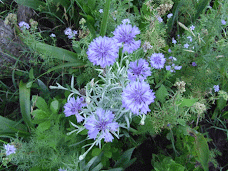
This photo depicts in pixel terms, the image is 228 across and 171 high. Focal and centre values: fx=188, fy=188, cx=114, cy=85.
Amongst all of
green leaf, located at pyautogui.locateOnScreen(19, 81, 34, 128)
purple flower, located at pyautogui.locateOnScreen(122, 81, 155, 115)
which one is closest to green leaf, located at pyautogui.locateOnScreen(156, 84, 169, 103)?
purple flower, located at pyautogui.locateOnScreen(122, 81, 155, 115)

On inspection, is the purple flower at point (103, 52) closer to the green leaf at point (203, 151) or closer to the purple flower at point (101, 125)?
the purple flower at point (101, 125)

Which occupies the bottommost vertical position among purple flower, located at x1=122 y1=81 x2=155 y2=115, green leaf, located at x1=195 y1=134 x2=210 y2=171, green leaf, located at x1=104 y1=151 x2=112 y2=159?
green leaf, located at x1=195 y1=134 x2=210 y2=171

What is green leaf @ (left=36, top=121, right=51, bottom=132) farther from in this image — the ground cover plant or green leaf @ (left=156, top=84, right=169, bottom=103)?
green leaf @ (left=156, top=84, right=169, bottom=103)

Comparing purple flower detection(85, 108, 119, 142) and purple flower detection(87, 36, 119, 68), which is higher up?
purple flower detection(87, 36, 119, 68)

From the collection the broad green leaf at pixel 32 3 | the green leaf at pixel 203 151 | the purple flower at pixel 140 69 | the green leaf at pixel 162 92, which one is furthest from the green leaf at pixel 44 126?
the broad green leaf at pixel 32 3

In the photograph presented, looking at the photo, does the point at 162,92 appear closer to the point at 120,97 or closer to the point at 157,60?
the point at 157,60

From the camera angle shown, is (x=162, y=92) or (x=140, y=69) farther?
(x=162, y=92)

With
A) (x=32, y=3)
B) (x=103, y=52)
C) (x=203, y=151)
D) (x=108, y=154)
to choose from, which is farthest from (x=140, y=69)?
(x=32, y=3)
